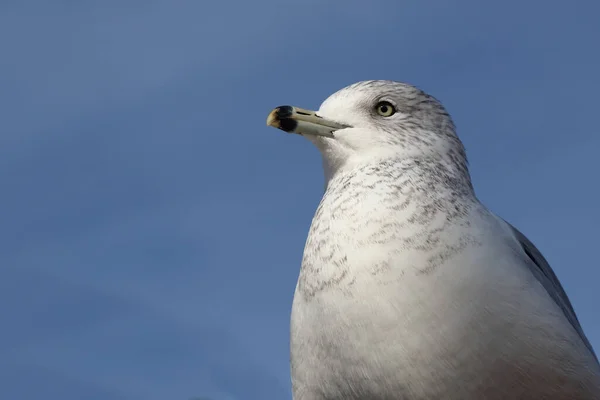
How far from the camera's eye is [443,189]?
18.1ft

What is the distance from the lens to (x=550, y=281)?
19.7 ft

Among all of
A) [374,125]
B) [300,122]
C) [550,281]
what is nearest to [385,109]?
[374,125]

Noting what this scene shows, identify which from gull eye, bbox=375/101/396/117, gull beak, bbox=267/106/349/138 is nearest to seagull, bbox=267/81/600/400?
gull beak, bbox=267/106/349/138

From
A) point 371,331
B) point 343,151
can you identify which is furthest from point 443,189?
point 371,331

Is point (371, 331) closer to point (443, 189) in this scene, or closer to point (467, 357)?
point (467, 357)

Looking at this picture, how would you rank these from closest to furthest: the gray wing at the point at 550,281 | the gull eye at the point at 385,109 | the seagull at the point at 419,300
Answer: the seagull at the point at 419,300
the gray wing at the point at 550,281
the gull eye at the point at 385,109

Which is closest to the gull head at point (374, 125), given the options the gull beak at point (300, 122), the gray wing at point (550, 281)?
the gull beak at point (300, 122)

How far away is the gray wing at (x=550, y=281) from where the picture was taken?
5801 millimetres

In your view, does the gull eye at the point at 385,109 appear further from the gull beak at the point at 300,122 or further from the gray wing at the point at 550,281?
the gray wing at the point at 550,281

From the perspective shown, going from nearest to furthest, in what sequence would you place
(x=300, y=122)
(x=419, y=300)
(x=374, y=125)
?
(x=419, y=300) → (x=300, y=122) → (x=374, y=125)

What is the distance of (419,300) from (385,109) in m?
1.78

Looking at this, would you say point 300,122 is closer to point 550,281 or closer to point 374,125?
point 374,125

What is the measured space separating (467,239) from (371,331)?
91cm

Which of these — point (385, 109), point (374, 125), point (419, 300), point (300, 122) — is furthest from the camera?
point (385, 109)
